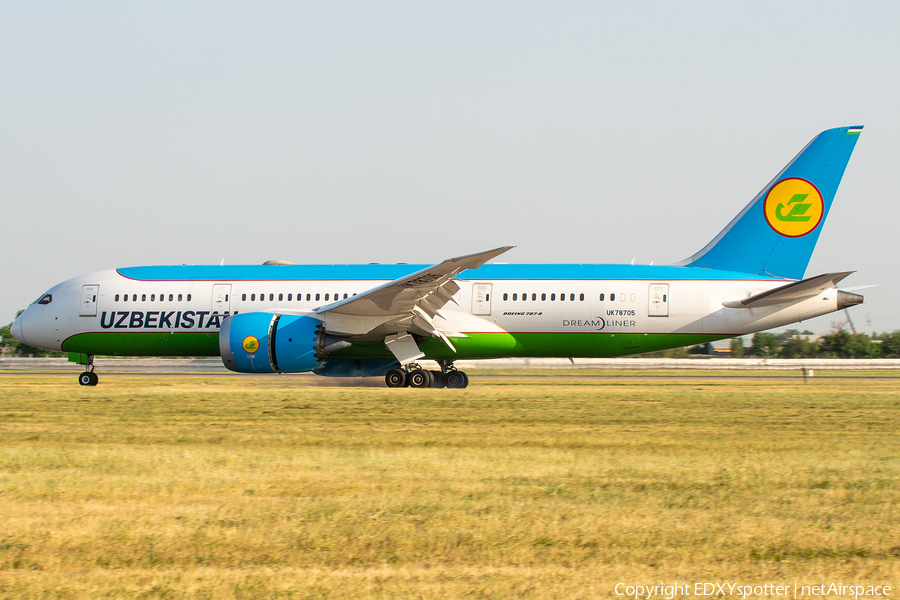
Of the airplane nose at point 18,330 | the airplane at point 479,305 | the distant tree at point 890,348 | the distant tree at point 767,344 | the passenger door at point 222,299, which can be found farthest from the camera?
the distant tree at point 767,344

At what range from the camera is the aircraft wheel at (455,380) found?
22.7m

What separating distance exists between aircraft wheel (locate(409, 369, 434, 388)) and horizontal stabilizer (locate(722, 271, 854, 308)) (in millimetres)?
8219

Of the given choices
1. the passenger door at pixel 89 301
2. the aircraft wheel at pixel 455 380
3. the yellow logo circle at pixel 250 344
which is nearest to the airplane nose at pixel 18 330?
the passenger door at pixel 89 301

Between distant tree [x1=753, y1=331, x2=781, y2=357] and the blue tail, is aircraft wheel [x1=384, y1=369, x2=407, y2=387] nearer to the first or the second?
A: the blue tail

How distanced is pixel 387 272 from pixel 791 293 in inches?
434

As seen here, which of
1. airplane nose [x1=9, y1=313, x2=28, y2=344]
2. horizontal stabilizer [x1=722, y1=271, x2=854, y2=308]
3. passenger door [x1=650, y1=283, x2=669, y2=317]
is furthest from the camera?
airplane nose [x1=9, y1=313, x2=28, y2=344]

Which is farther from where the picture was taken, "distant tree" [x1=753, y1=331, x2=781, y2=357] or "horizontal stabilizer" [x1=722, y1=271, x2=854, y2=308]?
"distant tree" [x1=753, y1=331, x2=781, y2=357]

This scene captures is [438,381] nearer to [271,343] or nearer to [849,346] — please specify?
[271,343]

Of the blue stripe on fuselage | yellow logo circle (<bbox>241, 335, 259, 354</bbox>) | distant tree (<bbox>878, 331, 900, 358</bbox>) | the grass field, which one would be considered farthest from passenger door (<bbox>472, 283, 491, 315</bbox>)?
distant tree (<bbox>878, 331, 900, 358</bbox>)

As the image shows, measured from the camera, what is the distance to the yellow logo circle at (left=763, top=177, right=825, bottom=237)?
2230 centimetres

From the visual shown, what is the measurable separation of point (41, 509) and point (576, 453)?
5.64m

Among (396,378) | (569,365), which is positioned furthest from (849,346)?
(396,378)

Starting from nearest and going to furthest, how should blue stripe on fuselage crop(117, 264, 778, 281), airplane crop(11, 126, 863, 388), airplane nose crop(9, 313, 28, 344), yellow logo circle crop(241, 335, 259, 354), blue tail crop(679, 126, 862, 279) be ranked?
yellow logo circle crop(241, 335, 259, 354) < airplane crop(11, 126, 863, 388) < blue tail crop(679, 126, 862, 279) < blue stripe on fuselage crop(117, 264, 778, 281) < airplane nose crop(9, 313, 28, 344)

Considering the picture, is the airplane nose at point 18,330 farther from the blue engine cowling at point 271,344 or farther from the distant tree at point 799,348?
the distant tree at point 799,348
